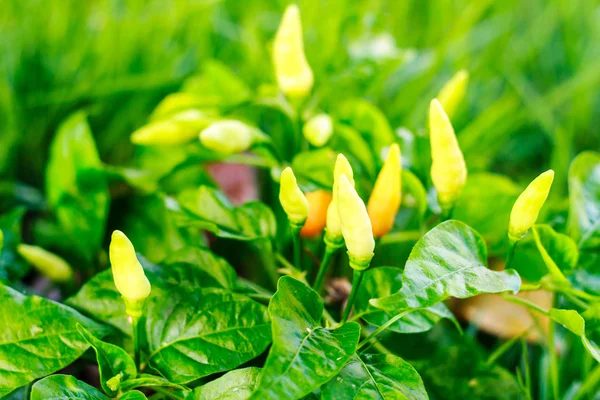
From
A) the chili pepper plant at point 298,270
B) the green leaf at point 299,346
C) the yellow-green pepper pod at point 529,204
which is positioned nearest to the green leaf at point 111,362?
the chili pepper plant at point 298,270

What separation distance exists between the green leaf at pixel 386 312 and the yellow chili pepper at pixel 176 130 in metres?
0.28

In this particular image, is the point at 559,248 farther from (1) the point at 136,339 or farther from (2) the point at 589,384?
(1) the point at 136,339

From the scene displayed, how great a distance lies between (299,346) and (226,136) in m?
0.29

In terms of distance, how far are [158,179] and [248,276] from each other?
7.6 inches

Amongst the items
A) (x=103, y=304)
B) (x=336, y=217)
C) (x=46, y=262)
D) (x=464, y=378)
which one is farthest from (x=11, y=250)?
(x=464, y=378)

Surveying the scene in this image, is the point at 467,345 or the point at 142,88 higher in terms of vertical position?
the point at 142,88

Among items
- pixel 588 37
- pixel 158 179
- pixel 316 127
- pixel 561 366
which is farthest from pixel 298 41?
pixel 588 37

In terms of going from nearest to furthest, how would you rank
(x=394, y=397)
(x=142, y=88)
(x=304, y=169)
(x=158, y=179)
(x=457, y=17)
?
1. (x=394, y=397)
2. (x=304, y=169)
3. (x=158, y=179)
4. (x=142, y=88)
5. (x=457, y=17)

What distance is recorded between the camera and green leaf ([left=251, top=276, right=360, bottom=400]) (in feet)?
1.28

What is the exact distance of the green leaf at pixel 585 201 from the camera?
590mm

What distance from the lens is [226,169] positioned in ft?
3.50

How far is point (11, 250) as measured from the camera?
2.12 ft

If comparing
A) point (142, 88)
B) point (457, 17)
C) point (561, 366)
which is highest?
point (457, 17)

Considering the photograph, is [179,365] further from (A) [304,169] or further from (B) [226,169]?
(B) [226,169]
